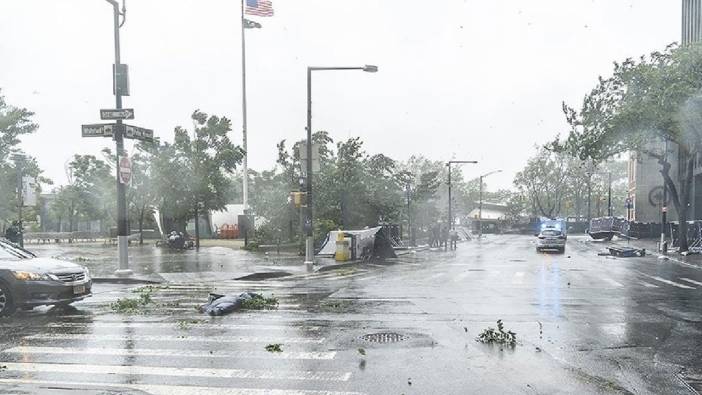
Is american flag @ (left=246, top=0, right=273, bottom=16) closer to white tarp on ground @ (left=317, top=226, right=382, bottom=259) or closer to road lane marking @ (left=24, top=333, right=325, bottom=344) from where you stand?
white tarp on ground @ (left=317, top=226, right=382, bottom=259)

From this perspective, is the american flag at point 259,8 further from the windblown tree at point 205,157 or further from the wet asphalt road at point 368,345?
the wet asphalt road at point 368,345

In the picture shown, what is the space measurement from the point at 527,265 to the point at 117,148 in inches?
609

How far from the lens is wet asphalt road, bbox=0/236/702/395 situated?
6.09 m

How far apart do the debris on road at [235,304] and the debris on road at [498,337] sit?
437cm

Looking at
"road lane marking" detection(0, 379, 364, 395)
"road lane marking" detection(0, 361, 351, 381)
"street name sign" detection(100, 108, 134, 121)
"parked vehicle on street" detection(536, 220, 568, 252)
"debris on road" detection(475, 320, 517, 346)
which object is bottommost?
"parked vehicle on street" detection(536, 220, 568, 252)

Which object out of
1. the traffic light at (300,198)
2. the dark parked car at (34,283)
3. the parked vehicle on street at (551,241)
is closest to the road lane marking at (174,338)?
the dark parked car at (34,283)

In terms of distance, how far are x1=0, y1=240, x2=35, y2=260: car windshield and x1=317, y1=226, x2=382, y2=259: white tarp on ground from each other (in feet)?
51.5

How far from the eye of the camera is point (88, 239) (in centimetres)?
Answer: 4841

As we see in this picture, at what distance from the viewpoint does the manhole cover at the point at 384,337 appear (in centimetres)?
812

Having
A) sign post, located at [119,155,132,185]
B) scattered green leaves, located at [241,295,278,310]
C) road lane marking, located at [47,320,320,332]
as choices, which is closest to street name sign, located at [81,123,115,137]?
sign post, located at [119,155,132,185]

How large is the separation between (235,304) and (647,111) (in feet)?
87.0

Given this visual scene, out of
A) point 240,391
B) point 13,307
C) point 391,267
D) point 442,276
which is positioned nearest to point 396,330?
point 240,391

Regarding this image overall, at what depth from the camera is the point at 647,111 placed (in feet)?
99.2

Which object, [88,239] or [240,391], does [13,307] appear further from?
[88,239]
